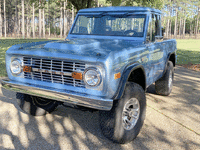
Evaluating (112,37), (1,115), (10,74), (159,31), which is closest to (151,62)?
(112,37)

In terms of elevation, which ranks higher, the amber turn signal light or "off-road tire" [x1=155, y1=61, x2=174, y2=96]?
the amber turn signal light

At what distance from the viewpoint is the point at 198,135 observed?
3.76 m

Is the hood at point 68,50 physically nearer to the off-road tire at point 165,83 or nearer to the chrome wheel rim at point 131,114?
the chrome wheel rim at point 131,114

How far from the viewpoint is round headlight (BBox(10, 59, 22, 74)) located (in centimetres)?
348

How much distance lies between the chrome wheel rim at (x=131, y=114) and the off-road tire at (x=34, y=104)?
142 cm

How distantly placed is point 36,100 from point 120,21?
230 centimetres

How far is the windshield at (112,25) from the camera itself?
442 centimetres

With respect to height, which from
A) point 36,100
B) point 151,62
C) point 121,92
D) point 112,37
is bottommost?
point 36,100

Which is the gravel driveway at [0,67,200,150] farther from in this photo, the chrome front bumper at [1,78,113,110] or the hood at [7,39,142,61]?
the hood at [7,39,142,61]

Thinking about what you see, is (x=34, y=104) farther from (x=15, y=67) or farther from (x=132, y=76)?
(x=132, y=76)

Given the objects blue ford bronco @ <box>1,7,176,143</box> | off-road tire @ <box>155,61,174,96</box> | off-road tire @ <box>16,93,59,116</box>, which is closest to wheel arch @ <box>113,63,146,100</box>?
blue ford bronco @ <box>1,7,176,143</box>

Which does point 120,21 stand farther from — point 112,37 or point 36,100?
point 36,100

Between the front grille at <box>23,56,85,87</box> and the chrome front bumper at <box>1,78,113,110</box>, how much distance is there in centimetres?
14

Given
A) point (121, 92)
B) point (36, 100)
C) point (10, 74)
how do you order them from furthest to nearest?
1. point (36, 100)
2. point (10, 74)
3. point (121, 92)
